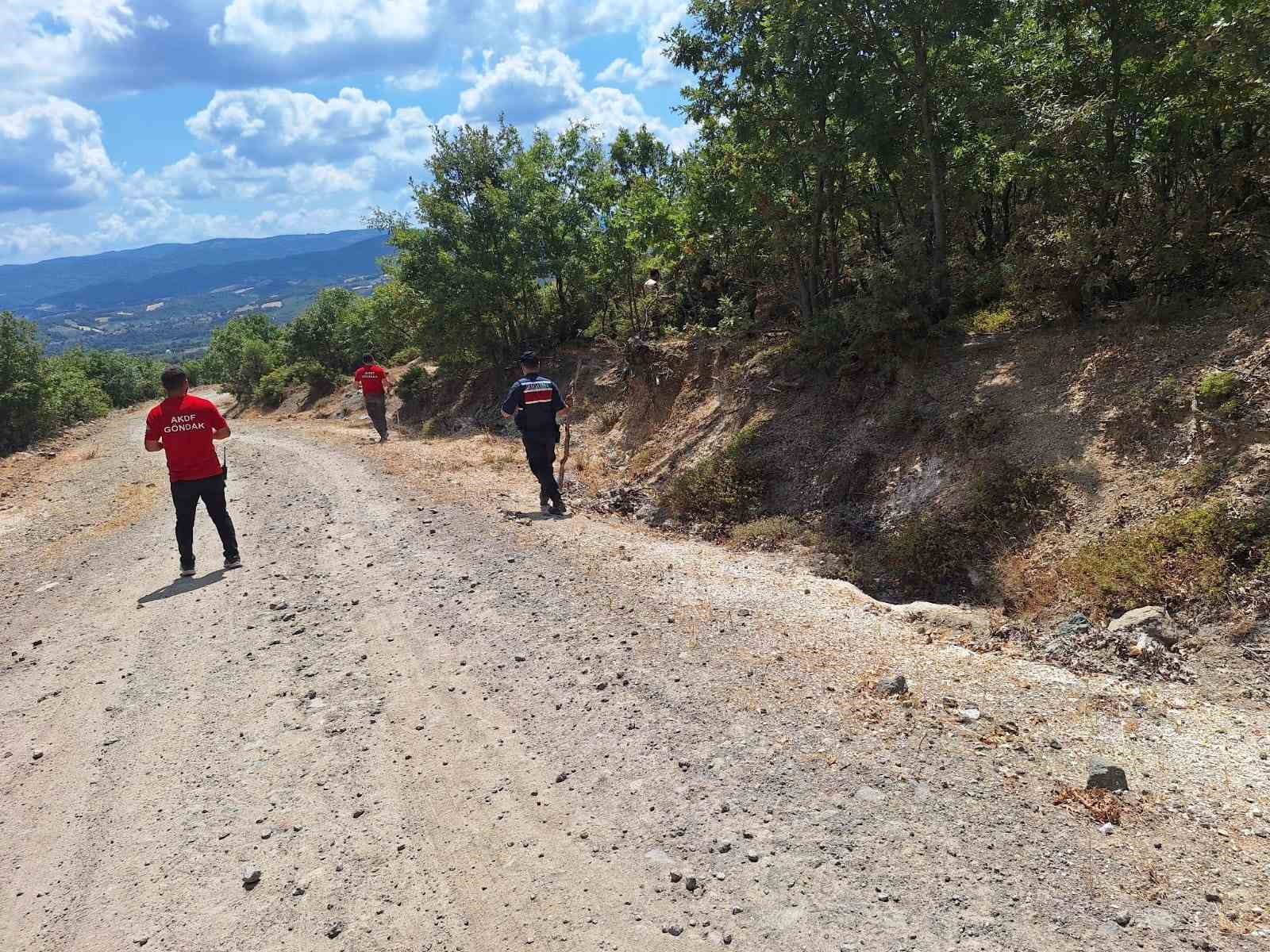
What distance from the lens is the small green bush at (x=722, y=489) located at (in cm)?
1048

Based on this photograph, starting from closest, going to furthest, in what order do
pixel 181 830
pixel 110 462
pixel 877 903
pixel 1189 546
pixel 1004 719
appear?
pixel 877 903
pixel 181 830
pixel 1004 719
pixel 1189 546
pixel 110 462

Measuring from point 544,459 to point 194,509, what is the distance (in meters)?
4.27

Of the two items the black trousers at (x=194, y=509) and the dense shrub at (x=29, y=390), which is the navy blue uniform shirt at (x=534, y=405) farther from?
the dense shrub at (x=29, y=390)

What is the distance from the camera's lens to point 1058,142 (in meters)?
8.86

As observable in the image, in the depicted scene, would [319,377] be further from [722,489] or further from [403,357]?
[722,489]

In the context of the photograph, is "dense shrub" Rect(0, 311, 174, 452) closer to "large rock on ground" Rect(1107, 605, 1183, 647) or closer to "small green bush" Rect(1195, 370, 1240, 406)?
"large rock on ground" Rect(1107, 605, 1183, 647)

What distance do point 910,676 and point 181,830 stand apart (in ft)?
14.7

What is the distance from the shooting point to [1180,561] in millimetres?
5723

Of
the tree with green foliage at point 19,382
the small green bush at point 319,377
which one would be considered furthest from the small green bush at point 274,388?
the tree with green foliage at point 19,382

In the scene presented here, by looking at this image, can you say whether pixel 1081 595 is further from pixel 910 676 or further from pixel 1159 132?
pixel 1159 132

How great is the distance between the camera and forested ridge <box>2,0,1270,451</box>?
8.60 meters

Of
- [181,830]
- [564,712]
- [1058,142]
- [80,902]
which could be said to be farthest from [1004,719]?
[1058,142]

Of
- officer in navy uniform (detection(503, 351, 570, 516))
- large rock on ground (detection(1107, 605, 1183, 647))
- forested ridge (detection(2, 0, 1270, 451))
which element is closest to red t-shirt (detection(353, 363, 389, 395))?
forested ridge (detection(2, 0, 1270, 451))

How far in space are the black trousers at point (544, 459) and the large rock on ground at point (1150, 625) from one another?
6812 millimetres
